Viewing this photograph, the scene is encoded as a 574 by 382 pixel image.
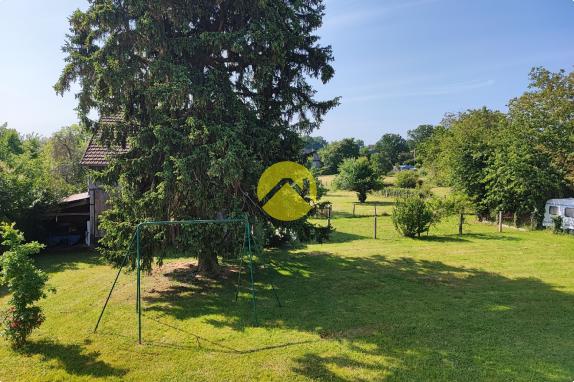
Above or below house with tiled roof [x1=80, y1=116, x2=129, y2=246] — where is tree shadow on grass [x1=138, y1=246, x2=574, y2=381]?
below

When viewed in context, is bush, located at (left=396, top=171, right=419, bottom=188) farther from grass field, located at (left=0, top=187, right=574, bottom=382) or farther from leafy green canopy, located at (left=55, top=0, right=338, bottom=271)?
leafy green canopy, located at (left=55, top=0, right=338, bottom=271)

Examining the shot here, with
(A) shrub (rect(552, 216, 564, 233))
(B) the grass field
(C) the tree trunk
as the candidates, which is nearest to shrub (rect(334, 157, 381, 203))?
(A) shrub (rect(552, 216, 564, 233))

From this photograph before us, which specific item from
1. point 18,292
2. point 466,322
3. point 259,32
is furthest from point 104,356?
point 259,32

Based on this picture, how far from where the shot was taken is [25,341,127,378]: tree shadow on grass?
5.39m

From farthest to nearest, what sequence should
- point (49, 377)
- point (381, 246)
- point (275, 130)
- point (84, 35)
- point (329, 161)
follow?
point (329, 161)
point (381, 246)
point (275, 130)
point (84, 35)
point (49, 377)

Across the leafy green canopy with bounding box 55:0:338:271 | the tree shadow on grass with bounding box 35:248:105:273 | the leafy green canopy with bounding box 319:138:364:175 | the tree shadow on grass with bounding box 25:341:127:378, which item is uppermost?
the leafy green canopy with bounding box 319:138:364:175

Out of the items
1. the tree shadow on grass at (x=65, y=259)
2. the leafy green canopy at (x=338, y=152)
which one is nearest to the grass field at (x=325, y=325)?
the tree shadow on grass at (x=65, y=259)

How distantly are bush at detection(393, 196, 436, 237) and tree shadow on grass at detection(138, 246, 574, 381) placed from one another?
5013mm

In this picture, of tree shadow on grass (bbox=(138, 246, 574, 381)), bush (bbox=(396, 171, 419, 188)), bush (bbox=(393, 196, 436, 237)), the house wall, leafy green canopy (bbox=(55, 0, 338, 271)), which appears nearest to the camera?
tree shadow on grass (bbox=(138, 246, 574, 381))

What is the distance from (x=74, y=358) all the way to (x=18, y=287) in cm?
154

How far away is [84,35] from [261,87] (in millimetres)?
4613

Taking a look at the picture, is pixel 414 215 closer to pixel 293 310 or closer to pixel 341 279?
pixel 341 279

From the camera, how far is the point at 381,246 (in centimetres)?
1498

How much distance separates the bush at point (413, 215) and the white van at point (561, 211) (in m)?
6.63
